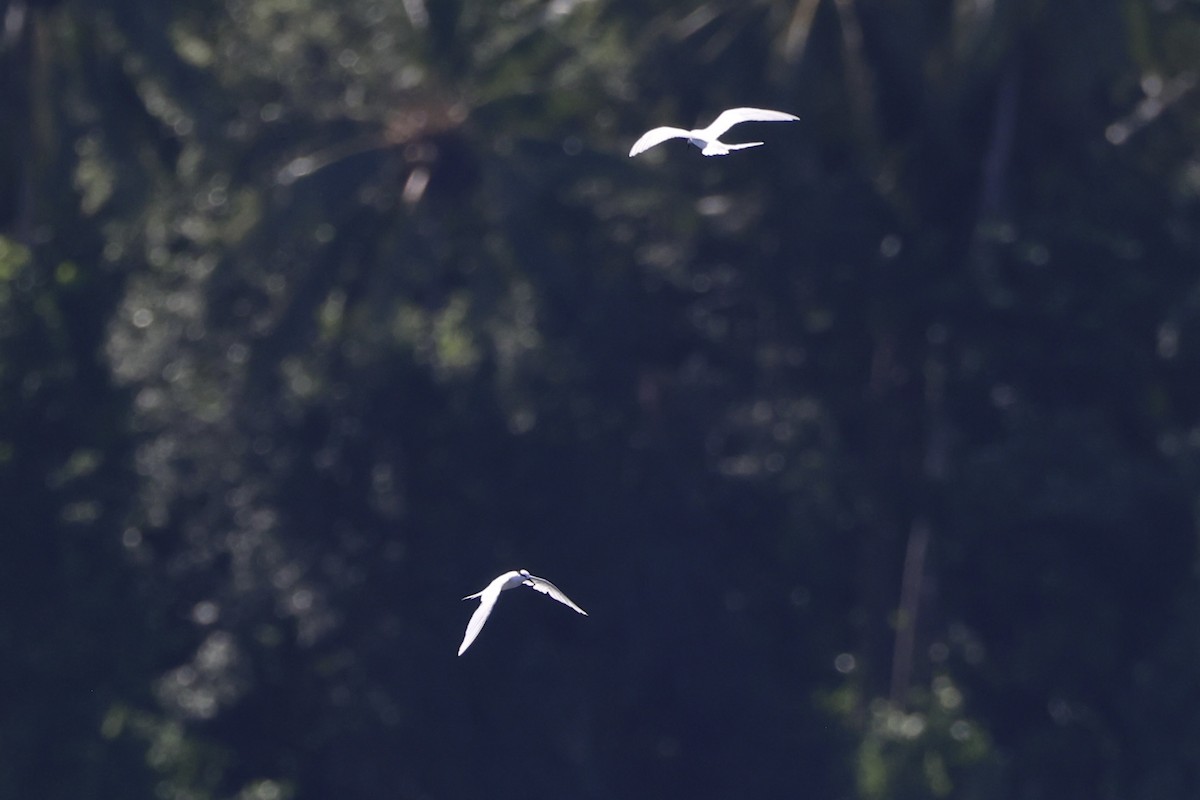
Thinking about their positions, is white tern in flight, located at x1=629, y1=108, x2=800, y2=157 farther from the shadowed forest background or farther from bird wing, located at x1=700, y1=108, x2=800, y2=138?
the shadowed forest background

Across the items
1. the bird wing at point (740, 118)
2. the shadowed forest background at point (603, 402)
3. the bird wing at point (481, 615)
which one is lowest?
the shadowed forest background at point (603, 402)

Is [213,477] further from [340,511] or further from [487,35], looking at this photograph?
[487,35]

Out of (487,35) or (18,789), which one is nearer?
(18,789)

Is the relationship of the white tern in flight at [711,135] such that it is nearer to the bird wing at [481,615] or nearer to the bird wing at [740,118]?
the bird wing at [740,118]

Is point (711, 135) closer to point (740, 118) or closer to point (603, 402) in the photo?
point (740, 118)

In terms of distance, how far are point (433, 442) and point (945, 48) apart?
23.3ft

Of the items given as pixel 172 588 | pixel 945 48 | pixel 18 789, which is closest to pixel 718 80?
pixel 945 48

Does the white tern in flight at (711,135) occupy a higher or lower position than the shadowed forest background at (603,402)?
higher

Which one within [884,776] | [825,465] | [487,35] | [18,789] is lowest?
[884,776]

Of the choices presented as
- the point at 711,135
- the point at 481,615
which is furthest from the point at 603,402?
the point at 481,615

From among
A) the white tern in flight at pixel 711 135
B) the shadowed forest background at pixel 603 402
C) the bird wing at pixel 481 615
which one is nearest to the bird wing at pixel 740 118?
the white tern in flight at pixel 711 135

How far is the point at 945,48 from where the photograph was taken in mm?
27000

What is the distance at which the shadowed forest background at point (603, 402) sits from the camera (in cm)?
2573

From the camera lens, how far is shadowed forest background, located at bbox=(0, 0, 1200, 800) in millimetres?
25734
